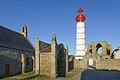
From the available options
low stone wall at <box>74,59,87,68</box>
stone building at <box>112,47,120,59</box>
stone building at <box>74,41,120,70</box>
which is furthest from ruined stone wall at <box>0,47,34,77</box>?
stone building at <box>112,47,120,59</box>

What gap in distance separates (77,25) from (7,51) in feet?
115

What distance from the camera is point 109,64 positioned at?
44.0 m

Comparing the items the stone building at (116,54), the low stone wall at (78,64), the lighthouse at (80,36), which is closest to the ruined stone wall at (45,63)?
the low stone wall at (78,64)

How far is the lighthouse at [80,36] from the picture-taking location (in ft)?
182

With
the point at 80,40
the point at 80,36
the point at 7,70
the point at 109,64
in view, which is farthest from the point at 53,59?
the point at 80,36

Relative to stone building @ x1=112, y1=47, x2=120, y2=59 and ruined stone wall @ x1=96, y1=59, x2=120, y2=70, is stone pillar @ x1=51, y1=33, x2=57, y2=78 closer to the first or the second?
ruined stone wall @ x1=96, y1=59, x2=120, y2=70

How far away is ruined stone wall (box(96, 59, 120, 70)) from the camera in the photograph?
4294 cm

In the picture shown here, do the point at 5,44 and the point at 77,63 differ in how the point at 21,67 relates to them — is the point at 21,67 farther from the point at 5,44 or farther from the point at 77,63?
the point at 77,63

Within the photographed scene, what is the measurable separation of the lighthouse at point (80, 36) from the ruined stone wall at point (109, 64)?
10.3m

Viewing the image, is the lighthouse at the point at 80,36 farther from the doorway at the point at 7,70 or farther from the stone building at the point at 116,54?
the doorway at the point at 7,70

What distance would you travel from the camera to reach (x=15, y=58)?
2791 cm

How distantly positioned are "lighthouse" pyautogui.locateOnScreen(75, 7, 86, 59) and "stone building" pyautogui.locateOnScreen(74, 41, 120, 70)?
2204mm

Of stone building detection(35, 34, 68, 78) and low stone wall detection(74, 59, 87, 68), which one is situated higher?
stone building detection(35, 34, 68, 78)

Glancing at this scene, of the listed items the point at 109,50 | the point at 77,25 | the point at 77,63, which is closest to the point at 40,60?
the point at 77,63
